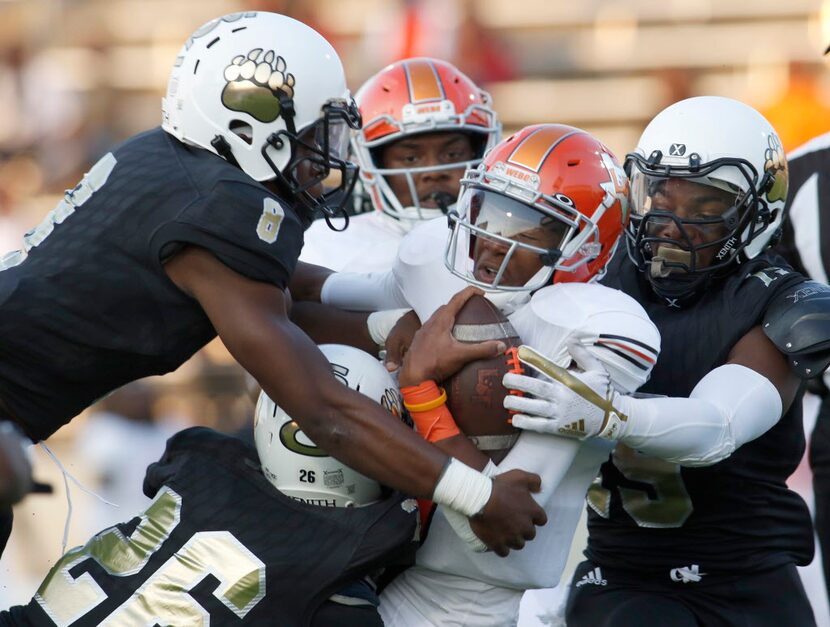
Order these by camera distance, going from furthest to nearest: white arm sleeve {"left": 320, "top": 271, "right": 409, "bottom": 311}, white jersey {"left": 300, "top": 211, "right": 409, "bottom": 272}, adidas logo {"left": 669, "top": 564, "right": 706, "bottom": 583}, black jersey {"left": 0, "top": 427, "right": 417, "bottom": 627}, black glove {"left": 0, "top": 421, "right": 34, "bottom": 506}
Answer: white jersey {"left": 300, "top": 211, "right": 409, "bottom": 272}, white arm sleeve {"left": 320, "top": 271, "right": 409, "bottom": 311}, adidas logo {"left": 669, "top": 564, "right": 706, "bottom": 583}, black jersey {"left": 0, "top": 427, "right": 417, "bottom": 627}, black glove {"left": 0, "top": 421, "right": 34, "bottom": 506}

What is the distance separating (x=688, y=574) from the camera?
119 inches

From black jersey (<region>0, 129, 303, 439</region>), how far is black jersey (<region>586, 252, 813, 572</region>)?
968 mm

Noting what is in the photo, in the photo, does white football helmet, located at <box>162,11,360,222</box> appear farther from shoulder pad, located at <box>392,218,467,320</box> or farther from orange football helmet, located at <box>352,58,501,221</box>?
orange football helmet, located at <box>352,58,501,221</box>

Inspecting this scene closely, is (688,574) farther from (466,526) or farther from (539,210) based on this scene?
(539,210)

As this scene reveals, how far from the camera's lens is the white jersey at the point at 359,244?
4.11 metres

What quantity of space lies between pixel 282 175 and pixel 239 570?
0.86 meters

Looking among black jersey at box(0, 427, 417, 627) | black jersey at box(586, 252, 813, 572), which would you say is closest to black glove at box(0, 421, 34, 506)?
black jersey at box(0, 427, 417, 627)

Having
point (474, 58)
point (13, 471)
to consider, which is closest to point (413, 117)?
point (13, 471)

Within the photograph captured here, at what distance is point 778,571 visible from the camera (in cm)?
305

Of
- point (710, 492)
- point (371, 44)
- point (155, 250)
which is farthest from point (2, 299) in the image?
point (371, 44)

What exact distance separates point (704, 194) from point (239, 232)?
1173 mm

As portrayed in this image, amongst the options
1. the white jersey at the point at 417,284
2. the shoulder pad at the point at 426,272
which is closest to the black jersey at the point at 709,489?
the white jersey at the point at 417,284

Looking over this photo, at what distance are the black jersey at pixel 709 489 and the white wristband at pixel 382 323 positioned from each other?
609 mm

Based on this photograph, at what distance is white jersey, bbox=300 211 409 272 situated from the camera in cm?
411
